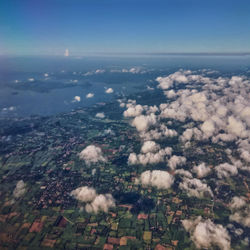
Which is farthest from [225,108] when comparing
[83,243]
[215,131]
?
[83,243]

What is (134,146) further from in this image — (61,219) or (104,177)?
(61,219)

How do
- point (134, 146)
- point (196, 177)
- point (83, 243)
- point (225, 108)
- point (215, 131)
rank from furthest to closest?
point (225, 108) < point (215, 131) < point (134, 146) < point (196, 177) < point (83, 243)

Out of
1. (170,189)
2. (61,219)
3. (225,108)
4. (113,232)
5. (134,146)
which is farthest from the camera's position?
(225,108)

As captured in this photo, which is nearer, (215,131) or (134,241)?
(134,241)

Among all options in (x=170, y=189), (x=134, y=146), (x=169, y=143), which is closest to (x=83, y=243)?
(x=170, y=189)

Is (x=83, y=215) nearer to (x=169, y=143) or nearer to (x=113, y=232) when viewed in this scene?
(x=113, y=232)

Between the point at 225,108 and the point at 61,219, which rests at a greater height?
the point at 225,108

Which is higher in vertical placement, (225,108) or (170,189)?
(225,108)

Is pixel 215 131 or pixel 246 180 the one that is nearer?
pixel 246 180

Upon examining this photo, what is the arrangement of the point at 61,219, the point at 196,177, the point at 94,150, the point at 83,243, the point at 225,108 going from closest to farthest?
1. the point at 83,243
2. the point at 61,219
3. the point at 196,177
4. the point at 94,150
5. the point at 225,108
